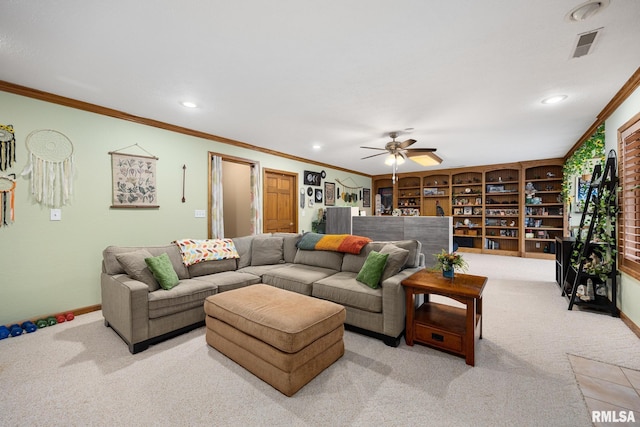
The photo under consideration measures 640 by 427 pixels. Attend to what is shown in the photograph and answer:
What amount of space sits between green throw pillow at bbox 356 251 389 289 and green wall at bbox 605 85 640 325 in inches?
98.9

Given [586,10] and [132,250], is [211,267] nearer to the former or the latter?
[132,250]

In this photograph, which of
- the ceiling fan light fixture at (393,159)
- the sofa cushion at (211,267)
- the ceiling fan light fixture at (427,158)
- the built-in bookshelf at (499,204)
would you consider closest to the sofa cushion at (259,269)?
the sofa cushion at (211,267)

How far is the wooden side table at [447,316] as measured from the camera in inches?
86.9

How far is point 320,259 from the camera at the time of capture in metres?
3.68

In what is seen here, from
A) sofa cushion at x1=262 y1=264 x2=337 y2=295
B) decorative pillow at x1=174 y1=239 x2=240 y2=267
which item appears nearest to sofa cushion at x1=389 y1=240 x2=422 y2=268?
sofa cushion at x1=262 y1=264 x2=337 y2=295

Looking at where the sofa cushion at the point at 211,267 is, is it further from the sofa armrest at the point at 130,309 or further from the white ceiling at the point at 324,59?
the white ceiling at the point at 324,59

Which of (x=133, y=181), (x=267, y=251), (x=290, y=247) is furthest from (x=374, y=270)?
(x=133, y=181)

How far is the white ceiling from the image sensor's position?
69.5 inches

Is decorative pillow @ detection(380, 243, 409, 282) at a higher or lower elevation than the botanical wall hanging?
lower

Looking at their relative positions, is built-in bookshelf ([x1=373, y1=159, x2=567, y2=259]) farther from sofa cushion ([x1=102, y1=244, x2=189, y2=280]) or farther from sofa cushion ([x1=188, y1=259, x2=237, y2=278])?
sofa cushion ([x1=102, y1=244, x2=189, y2=280])

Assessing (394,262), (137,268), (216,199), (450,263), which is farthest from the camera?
(216,199)

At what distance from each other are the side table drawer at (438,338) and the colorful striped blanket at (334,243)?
3.80 feet

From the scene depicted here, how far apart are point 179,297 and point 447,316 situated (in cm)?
258

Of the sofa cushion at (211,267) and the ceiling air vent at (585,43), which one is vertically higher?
the ceiling air vent at (585,43)
